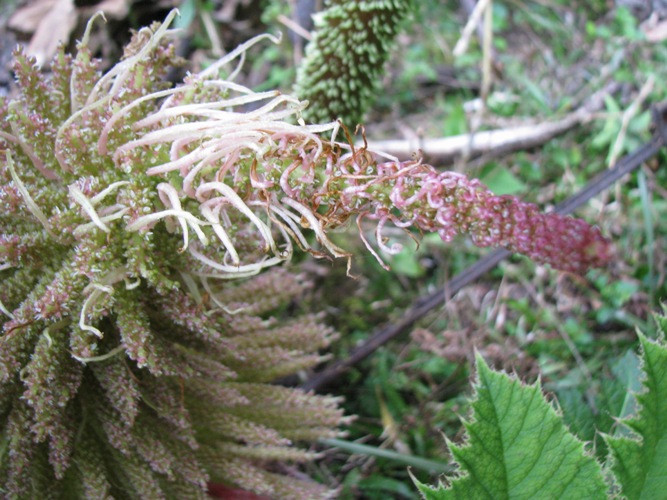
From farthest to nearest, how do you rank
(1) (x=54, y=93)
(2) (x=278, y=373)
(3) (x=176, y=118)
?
(2) (x=278, y=373)
(1) (x=54, y=93)
(3) (x=176, y=118)

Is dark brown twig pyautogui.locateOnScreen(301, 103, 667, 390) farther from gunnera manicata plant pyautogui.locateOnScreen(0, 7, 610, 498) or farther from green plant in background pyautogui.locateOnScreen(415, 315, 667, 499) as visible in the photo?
green plant in background pyautogui.locateOnScreen(415, 315, 667, 499)

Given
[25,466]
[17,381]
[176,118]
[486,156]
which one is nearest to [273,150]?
[176,118]

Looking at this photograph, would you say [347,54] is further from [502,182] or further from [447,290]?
[502,182]

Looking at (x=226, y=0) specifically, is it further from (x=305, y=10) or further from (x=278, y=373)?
(x=278, y=373)

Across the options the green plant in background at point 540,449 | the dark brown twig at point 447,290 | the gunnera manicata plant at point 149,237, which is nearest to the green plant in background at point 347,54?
the gunnera manicata plant at point 149,237

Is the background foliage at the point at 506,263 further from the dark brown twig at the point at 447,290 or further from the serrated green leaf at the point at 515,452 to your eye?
the serrated green leaf at the point at 515,452

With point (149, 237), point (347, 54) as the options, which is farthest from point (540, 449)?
point (347, 54)

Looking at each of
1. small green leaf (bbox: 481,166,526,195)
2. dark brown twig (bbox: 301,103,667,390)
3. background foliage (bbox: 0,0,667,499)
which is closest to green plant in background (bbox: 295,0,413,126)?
background foliage (bbox: 0,0,667,499)
